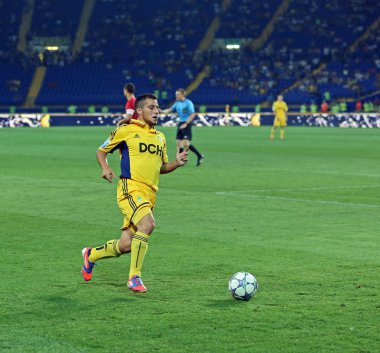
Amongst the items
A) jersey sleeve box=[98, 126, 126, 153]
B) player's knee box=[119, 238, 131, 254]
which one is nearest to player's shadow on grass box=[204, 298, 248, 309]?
player's knee box=[119, 238, 131, 254]

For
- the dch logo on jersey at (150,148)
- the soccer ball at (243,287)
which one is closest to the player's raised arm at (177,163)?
the dch logo on jersey at (150,148)

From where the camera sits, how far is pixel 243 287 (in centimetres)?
760

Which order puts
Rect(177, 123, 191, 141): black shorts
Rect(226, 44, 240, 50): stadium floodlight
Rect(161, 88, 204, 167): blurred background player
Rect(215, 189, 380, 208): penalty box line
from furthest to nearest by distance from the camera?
Rect(226, 44, 240, 50): stadium floodlight, Rect(177, 123, 191, 141): black shorts, Rect(161, 88, 204, 167): blurred background player, Rect(215, 189, 380, 208): penalty box line

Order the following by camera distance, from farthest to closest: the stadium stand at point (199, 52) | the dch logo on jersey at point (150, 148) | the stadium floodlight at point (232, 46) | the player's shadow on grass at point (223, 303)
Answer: the stadium floodlight at point (232, 46), the stadium stand at point (199, 52), the dch logo on jersey at point (150, 148), the player's shadow on grass at point (223, 303)

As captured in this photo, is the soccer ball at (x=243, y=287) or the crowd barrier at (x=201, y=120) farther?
the crowd barrier at (x=201, y=120)

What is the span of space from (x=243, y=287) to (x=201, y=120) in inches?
1832

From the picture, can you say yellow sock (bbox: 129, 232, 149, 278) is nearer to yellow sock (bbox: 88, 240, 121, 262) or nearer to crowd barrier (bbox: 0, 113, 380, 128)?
yellow sock (bbox: 88, 240, 121, 262)

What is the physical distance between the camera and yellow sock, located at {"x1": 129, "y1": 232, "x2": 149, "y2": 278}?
8.12m

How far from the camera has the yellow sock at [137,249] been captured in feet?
26.7

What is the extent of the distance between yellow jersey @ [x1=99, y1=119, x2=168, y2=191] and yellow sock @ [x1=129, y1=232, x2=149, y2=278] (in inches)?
21.4

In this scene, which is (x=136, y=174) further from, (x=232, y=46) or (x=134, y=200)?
(x=232, y=46)

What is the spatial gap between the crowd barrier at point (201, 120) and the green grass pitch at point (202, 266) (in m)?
31.7

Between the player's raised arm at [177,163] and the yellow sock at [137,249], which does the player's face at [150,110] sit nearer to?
the player's raised arm at [177,163]

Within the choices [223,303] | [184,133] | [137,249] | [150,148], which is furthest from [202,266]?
[184,133]
